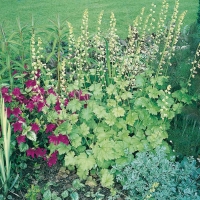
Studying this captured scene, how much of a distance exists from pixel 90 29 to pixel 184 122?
2919 mm

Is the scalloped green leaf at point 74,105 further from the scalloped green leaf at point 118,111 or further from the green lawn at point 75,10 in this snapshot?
the green lawn at point 75,10

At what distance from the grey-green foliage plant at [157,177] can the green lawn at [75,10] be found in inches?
127

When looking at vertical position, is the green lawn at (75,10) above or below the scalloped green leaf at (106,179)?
above

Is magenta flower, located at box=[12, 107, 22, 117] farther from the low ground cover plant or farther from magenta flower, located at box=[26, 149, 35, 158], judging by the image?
magenta flower, located at box=[26, 149, 35, 158]

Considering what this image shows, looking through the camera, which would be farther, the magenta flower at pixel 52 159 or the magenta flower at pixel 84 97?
the magenta flower at pixel 84 97

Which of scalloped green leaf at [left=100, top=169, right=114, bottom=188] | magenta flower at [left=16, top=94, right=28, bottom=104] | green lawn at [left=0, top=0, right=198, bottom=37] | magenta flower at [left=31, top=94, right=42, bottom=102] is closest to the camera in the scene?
scalloped green leaf at [left=100, top=169, right=114, bottom=188]

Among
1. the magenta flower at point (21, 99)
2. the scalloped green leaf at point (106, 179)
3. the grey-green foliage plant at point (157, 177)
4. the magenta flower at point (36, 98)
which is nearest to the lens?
the grey-green foliage plant at point (157, 177)

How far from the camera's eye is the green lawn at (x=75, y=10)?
599 centimetres

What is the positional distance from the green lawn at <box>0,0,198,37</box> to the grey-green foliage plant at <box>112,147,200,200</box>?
3.22 m

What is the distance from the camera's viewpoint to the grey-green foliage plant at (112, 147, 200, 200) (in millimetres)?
2756


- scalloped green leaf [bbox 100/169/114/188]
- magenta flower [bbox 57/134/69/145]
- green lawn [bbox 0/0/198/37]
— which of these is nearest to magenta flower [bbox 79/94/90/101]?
magenta flower [bbox 57/134/69/145]

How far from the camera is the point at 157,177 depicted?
2.76 metres

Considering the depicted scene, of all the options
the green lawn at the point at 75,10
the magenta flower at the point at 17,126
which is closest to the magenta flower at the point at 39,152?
the magenta flower at the point at 17,126

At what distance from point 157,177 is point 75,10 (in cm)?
433
